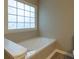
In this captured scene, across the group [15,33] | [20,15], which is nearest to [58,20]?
[20,15]

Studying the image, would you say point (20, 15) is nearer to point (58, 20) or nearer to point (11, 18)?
point (11, 18)

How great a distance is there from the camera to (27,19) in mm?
3916

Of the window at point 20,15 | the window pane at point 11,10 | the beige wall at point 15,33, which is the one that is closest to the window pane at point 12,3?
the window at point 20,15

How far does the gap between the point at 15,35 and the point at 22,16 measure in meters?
0.71

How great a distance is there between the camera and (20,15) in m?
3.55

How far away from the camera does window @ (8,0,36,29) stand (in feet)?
10.4

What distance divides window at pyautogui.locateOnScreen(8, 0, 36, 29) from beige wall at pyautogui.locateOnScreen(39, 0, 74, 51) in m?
0.41

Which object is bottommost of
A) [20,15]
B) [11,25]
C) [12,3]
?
[11,25]

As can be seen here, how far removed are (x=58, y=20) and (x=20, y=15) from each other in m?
1.34

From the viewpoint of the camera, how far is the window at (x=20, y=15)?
3162mm

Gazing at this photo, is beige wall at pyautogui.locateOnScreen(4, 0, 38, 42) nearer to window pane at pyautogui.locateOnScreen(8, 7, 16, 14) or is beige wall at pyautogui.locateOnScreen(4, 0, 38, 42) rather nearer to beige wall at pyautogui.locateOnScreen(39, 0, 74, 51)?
window pane at pyautogui.locateOnScreen(8, 7, 16, 14)
